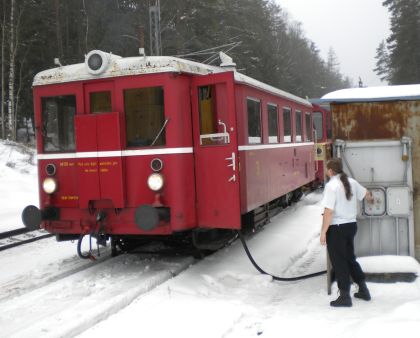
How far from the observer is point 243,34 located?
40.2m

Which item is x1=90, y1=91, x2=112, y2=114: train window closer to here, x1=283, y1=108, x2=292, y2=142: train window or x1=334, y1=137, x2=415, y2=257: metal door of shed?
x1=334, y1=137, x2=415, y2=257: metal door of shed

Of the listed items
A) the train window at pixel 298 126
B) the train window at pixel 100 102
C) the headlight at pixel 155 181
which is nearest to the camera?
the headlight at pixel 155 181

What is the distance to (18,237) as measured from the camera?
10641 millimetres

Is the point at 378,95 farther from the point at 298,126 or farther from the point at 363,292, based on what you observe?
the point at 298,126

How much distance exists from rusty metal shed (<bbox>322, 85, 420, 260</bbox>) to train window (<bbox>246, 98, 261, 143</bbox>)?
183 centimetres

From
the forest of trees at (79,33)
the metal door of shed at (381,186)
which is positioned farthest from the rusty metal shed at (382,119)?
the forest of trees at (79,33)

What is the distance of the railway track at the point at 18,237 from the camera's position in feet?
32.1

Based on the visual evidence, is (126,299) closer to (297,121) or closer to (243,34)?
(297,121)

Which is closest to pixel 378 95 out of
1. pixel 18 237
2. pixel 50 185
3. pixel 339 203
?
pixel 339 203

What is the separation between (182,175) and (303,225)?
496cm

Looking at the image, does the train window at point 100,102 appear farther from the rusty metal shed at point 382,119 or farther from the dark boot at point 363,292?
the dark boot at point 363,292

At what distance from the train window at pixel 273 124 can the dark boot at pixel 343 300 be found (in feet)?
14.3

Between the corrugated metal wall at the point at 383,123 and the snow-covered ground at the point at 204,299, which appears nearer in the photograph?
the snow-covered ground at the point at 204,299

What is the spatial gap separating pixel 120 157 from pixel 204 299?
2.25m
